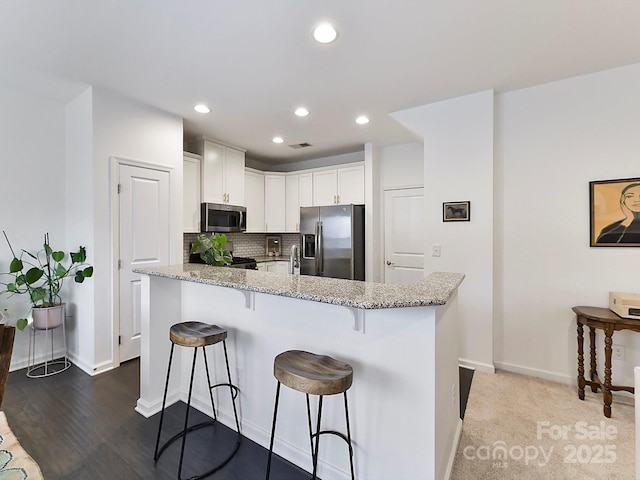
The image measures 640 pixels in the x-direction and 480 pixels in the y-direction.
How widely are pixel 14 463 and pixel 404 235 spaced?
13.8ft

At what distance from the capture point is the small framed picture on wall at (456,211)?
9.88 ft

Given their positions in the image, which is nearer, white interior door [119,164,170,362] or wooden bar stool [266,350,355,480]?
wooden bar stool [266,350,355,480]

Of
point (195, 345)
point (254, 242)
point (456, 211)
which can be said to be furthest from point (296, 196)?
point (195, 345)

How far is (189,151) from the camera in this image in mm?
4359

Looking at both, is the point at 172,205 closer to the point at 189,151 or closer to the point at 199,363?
the point at 189,151

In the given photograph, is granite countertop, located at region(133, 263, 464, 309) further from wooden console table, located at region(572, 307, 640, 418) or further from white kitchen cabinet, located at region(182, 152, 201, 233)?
white kitchen cabinet, located at region(182, 152, 201, 233)

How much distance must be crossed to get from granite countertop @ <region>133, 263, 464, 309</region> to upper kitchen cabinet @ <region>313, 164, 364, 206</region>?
Answer: 285 centimetres

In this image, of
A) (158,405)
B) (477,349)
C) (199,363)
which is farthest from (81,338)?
(477,349)

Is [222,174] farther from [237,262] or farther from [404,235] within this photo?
[404,235]

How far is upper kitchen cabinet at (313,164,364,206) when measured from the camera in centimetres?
462

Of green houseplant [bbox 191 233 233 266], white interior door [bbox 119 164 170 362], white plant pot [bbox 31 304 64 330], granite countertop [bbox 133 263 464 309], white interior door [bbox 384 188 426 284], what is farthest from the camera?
white interior door [bbox 384 188 426 284]

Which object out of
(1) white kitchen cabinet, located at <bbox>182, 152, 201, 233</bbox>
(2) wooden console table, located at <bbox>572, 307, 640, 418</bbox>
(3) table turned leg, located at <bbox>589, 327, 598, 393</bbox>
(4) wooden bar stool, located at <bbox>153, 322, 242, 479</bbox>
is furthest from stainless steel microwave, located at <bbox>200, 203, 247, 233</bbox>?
(3) table turned leg, located at <bbox>589, 327, 598, 393</bbox>

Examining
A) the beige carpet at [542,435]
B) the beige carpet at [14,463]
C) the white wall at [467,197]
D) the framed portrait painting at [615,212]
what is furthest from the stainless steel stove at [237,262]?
the framed portrait painting at [615,212]

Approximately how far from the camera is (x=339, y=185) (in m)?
4.79
